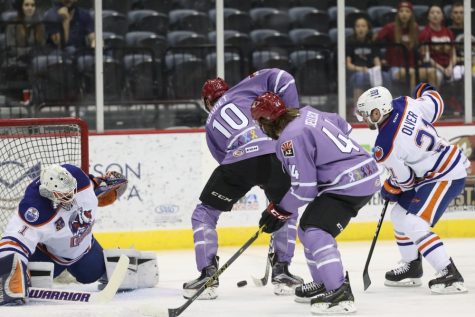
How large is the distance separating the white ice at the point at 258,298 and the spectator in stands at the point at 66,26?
5.21ft

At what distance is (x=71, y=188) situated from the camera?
5.45 meters

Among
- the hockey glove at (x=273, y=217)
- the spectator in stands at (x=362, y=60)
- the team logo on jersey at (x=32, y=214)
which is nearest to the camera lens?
the hockey glove at (x=273, y=217)

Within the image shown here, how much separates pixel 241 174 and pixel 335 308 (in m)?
1.08

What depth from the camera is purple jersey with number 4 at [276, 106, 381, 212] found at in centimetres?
508

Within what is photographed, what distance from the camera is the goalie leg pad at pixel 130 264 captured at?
5.94 meters

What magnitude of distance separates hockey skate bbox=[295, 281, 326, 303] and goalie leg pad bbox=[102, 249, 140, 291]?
920 millimetres

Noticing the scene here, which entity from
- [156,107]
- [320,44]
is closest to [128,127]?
[156,107]

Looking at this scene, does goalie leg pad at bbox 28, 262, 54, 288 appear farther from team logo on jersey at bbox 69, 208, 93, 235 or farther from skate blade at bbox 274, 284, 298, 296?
skate blade at bbox 274, 284, 298, 296

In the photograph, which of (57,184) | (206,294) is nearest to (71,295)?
(57,184)

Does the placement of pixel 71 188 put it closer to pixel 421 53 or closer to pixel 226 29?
pixel 226 29

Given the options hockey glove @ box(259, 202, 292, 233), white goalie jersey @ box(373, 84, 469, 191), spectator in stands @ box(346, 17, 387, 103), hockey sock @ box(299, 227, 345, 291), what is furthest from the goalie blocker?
spectator in stands @ box(346, 17, 387, 103)

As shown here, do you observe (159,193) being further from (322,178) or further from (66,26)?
(322,178)

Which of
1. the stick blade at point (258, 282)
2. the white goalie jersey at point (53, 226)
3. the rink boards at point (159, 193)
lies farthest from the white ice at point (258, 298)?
the rink boards at point (159, 193)

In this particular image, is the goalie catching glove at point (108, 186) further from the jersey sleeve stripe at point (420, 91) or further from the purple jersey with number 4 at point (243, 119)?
the jersey sleeve stripe at point (420, 91)
